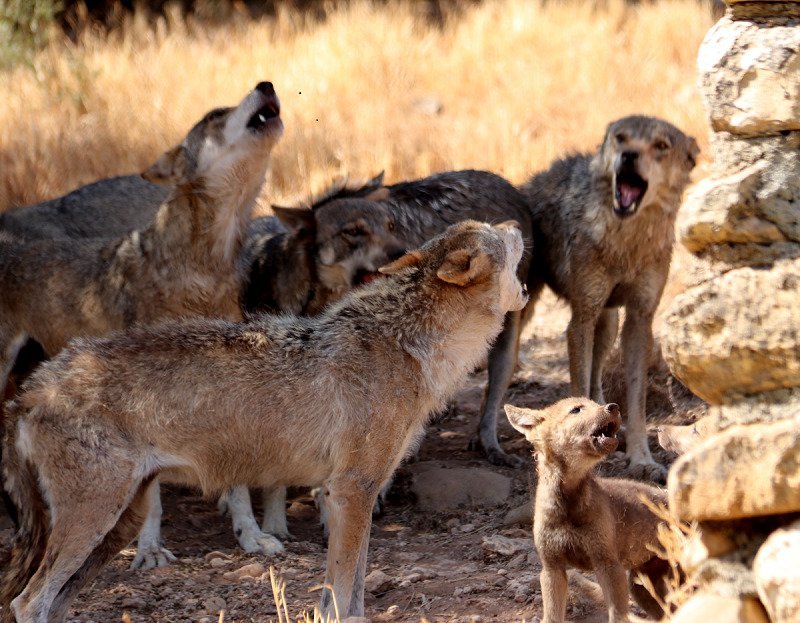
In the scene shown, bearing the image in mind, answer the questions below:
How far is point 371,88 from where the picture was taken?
15.8 meters

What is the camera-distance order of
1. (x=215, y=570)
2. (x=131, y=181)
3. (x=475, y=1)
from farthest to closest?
(x=475, y=1)
(x=131, y=181)
(x=215, y=570)

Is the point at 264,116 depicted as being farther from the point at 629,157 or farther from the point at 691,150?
the point at 691,150

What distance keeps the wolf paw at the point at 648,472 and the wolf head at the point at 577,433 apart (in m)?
2.68

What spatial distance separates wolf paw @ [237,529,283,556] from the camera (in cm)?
738

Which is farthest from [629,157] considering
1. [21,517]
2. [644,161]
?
[21,517]

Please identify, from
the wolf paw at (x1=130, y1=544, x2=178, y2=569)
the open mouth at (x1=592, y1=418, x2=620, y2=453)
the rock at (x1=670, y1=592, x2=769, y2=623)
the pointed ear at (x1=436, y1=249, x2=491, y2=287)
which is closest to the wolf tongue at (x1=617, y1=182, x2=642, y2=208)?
the pointed ear at (x1=436, y1=249, x2=491, y2=287)

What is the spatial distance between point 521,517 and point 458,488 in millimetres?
845

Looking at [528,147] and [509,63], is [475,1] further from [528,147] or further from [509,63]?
[528,147]

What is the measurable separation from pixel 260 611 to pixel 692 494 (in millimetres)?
3136

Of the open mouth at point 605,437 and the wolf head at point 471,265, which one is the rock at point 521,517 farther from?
the open mouth at point 605,437

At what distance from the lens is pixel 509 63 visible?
16.2 metres

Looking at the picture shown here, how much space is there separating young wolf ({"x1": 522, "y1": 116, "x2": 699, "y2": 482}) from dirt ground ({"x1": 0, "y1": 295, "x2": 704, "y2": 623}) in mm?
675

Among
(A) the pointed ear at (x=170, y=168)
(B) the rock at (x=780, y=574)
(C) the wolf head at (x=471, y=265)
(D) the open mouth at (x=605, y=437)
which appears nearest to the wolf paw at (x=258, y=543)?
(C) the wolf head at (x=471, y=265)

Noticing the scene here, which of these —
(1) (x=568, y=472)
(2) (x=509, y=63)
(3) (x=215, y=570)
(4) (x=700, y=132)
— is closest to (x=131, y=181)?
(3) (x=215, y=570)
